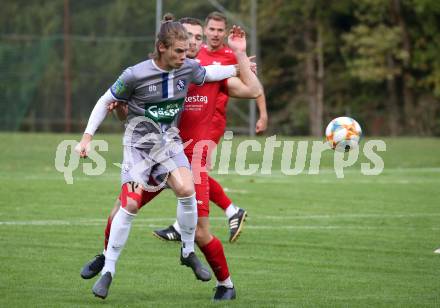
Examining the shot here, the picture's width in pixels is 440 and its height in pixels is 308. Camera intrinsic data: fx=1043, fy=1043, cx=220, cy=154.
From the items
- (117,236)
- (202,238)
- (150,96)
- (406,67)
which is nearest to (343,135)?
(202,238)

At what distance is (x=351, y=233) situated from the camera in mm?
10594

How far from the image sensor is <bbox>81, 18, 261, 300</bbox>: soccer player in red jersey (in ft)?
23.2

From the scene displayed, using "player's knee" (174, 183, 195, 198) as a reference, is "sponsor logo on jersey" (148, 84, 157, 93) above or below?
above

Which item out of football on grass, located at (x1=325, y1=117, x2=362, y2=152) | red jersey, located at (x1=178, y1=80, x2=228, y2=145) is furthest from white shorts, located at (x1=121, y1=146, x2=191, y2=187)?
football on grass, located at (x1=325, y1=117, x2=362, y2=152)

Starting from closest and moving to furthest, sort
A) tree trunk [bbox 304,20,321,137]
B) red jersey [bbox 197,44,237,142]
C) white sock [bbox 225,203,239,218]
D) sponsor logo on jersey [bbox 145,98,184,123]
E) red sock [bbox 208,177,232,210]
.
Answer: sponsor logo on jersey [bbox 145,98,184,123]
red jersey [bbox 197,44,237,142]
white sock [bbox 225,203,239,218]
red sock [bbox 208,177,232,210]
tree trunk [bbox 304,20,321,137]

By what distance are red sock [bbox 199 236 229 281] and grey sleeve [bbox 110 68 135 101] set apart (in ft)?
3.85

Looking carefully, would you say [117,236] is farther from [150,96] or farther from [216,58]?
[216,58]

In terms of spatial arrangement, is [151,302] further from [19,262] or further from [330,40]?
[330,40]

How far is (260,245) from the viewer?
9641 mm

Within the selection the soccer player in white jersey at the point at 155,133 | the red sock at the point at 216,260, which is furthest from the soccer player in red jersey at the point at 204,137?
the soccer player in white jersey at the point at 155,133

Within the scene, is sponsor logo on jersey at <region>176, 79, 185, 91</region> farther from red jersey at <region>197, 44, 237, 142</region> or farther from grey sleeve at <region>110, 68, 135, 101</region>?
red jersey at <region>197, 44, 237, 142</region>

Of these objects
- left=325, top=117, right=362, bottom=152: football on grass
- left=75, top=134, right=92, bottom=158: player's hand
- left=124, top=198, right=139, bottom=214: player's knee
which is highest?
left=75, top=134, right=92, bottom=158: player's hand

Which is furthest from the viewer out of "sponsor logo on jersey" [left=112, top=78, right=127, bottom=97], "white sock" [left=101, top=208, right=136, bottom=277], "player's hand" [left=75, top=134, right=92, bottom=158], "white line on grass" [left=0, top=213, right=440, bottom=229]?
"white line on grass" [left=0, top=213, right=440, bottom=229]

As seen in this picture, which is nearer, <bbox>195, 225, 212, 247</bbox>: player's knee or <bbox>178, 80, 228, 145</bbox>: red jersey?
<bbox>195, 225, 212, 247</bbox>: player's knee
